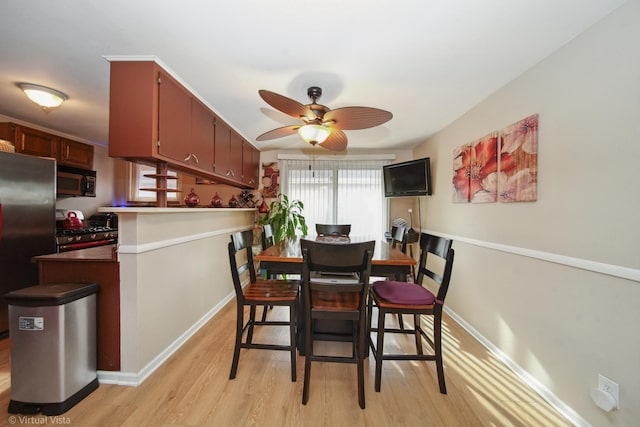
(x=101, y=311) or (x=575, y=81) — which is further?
(x=101, y=311)

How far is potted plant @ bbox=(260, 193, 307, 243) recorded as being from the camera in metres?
3.81

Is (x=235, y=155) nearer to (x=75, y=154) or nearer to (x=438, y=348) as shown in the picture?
(x=75, y=154)

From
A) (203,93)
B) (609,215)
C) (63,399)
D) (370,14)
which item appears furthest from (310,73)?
(63,399)

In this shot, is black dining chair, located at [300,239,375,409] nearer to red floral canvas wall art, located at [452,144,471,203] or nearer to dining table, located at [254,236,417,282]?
dining table, located at [254,236,417,282]

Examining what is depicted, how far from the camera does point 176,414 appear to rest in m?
1.39

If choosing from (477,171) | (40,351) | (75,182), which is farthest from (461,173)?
(75,182)

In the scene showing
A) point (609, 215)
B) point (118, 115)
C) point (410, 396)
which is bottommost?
point (410, 396)

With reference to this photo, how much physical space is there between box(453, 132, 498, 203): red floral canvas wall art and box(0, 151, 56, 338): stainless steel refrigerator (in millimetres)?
4124

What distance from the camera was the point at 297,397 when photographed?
5.00ft

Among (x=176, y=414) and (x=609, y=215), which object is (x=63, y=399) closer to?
(x=176, y=414)

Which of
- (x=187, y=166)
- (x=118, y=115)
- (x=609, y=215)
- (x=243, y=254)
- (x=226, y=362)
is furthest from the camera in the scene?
(x=243, y=254)

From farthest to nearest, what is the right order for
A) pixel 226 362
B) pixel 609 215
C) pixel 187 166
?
pixel 187 166
pixel 226 362
pixel 609 215

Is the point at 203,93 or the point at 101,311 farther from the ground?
the point at 203,93

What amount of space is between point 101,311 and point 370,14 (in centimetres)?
247
